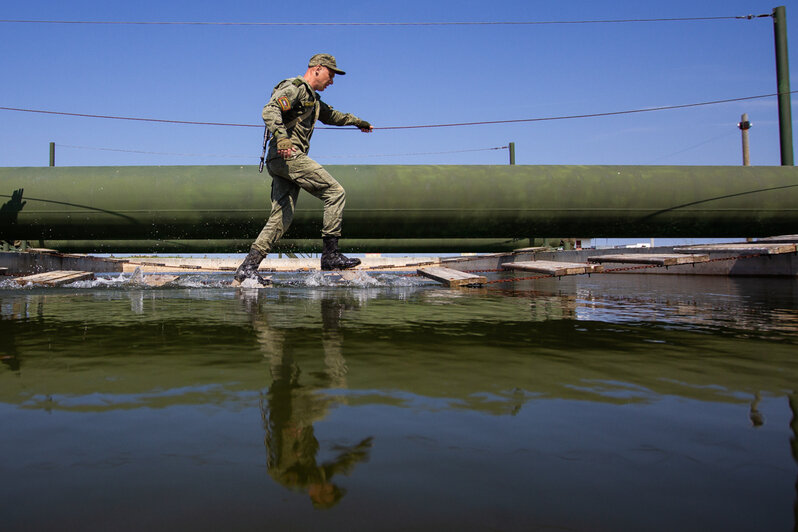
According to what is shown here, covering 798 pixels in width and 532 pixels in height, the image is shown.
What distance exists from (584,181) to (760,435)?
19.6 feet

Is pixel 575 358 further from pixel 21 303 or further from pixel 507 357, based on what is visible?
pixel 21 303

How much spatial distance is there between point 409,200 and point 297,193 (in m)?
1.44

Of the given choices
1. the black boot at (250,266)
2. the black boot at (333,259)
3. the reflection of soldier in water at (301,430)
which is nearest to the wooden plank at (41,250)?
the black boot at (250,266)

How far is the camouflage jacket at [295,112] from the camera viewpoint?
17.3ft

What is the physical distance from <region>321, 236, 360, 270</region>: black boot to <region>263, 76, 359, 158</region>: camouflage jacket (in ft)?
3.27

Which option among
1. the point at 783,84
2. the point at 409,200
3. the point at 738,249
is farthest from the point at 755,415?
the point at 738,249

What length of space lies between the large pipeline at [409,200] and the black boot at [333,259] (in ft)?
3.71

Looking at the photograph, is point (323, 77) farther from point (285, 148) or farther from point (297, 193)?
point (297, 193)

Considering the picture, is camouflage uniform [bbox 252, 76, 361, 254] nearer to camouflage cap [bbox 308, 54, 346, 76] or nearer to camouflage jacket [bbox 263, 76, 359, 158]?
camouflage jacket [bbox 263, 76, 359, 158]

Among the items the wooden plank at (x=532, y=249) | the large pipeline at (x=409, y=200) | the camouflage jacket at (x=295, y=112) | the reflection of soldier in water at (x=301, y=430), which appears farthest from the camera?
the wooden plank at (x=532, y=249)

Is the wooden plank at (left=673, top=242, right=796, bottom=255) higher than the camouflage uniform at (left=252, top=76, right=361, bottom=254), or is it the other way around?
the camouflage uniform at (left=252, top=76, right=361, bottom=254)

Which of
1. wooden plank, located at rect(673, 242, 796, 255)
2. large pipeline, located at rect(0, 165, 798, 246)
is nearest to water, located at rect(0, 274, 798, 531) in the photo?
large pipeline, located at rect(0, 165, 798, 246)

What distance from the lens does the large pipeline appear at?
21.8ft

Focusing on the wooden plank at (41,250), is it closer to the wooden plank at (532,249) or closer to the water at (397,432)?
the wooden plank at (532,249)
